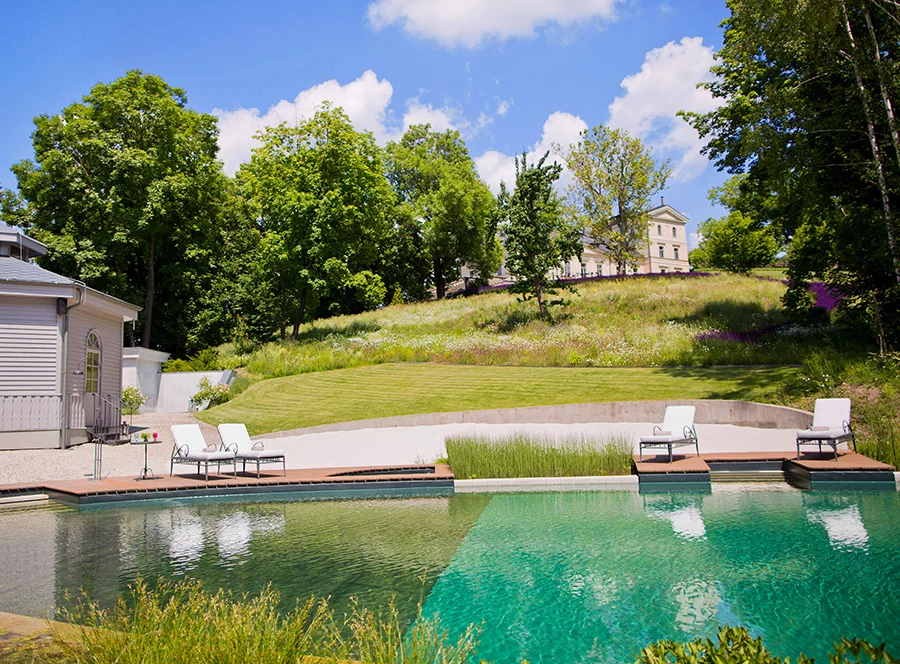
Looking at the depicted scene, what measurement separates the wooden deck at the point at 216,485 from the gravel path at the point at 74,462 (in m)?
1.81

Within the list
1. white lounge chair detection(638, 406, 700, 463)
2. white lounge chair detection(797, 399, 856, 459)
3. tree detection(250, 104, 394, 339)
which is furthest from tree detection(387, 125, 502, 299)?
white lounge chair detection(797, 399, 856, 459)

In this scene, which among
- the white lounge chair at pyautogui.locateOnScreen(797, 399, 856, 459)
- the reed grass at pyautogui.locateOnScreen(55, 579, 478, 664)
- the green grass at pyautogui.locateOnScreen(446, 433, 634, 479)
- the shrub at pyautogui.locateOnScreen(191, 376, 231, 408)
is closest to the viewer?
the reed grass at pyautogui.locateOnScreen(55, 579, 478, 664)

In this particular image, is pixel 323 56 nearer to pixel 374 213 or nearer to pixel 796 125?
pixel 796 125

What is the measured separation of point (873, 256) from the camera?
15484 mm

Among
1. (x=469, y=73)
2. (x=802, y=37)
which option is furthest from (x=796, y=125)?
(x=469, y=73)

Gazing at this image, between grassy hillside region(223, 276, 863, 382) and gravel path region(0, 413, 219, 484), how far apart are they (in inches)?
351

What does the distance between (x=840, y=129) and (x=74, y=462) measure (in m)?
20.1

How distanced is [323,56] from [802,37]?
12475 mm

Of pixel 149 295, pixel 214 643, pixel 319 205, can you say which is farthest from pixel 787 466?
pixel 149 295

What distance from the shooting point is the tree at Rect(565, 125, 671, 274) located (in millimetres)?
39000

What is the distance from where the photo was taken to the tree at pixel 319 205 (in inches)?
1156

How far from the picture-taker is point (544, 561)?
235 inches

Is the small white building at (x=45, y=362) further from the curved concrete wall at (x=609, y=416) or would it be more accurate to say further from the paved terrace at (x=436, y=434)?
the curved concrete wall at (x=609, y=416)

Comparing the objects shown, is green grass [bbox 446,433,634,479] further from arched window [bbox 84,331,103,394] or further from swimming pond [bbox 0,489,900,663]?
arched window [bbox 84,331,103,394]
